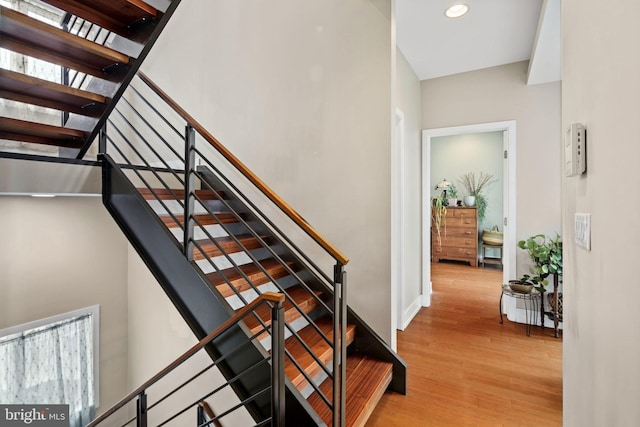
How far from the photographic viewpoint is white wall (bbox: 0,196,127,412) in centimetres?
286

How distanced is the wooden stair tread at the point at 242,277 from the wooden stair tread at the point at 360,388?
0.81 meters

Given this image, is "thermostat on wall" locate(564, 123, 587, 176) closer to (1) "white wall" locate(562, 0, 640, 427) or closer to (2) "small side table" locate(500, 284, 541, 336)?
(1) "white wall" locate(562, 0, 640, 427)

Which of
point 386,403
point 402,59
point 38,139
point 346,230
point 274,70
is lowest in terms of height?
point 386,403

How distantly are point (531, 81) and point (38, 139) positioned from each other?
4.49 meters

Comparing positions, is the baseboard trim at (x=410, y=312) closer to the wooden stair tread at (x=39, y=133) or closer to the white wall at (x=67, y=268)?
the white wall at (x=67, y=268)

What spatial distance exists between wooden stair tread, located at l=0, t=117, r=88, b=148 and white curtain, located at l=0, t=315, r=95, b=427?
178cm

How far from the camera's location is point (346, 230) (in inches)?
101

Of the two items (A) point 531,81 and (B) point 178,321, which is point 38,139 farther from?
(A) point 531,81

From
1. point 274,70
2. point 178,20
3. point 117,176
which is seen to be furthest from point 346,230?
point 178,20

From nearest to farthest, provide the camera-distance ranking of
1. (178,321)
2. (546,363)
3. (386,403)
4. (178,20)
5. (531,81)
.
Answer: (386,403)
(546,363)
(178,321)
(531,81)
(178,20)

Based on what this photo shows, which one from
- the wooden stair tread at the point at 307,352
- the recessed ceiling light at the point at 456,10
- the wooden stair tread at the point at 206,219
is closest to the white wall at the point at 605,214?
the wooden stair tread at the point at 307,352

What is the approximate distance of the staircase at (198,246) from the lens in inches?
65.1

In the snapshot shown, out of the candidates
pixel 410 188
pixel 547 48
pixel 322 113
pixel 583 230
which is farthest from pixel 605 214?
pixel 410 188

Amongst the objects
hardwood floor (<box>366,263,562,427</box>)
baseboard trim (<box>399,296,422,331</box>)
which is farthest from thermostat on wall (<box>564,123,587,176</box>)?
baseboard trim (<box>399,296,422,331</box>)
